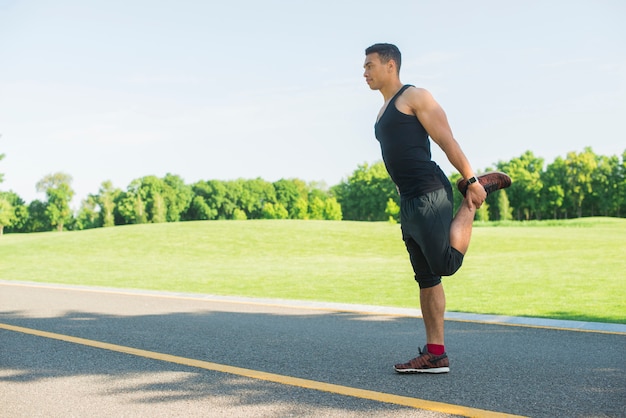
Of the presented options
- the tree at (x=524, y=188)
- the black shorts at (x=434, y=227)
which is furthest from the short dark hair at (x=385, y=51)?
the tree at (x=524, y=188)

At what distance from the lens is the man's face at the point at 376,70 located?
4176mm

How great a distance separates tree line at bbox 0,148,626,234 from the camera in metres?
84.5

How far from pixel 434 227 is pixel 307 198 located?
126 m

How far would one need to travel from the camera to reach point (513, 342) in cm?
520

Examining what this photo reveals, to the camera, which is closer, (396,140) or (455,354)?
(396,140)

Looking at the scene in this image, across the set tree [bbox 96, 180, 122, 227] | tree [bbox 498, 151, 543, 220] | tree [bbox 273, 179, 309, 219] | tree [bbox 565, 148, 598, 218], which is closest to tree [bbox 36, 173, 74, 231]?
tree [bbox 96, 180, 122, 227]

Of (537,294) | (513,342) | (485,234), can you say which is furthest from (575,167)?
(513,342)

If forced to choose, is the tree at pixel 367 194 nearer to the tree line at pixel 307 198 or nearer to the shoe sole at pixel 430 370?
the tree line at pixel 307 198

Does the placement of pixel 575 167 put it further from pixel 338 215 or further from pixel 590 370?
pixel 590 370

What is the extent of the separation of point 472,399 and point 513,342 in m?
2.02

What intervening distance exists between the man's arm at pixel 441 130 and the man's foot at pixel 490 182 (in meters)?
0.10

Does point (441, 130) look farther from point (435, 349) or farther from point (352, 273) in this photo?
point (352, 273)

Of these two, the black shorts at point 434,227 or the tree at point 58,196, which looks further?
the tree at point 58,196

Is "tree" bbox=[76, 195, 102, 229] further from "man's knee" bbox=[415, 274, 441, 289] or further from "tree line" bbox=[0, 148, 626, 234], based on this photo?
"man's knee" bbox=[415, 274, 441, 289]
